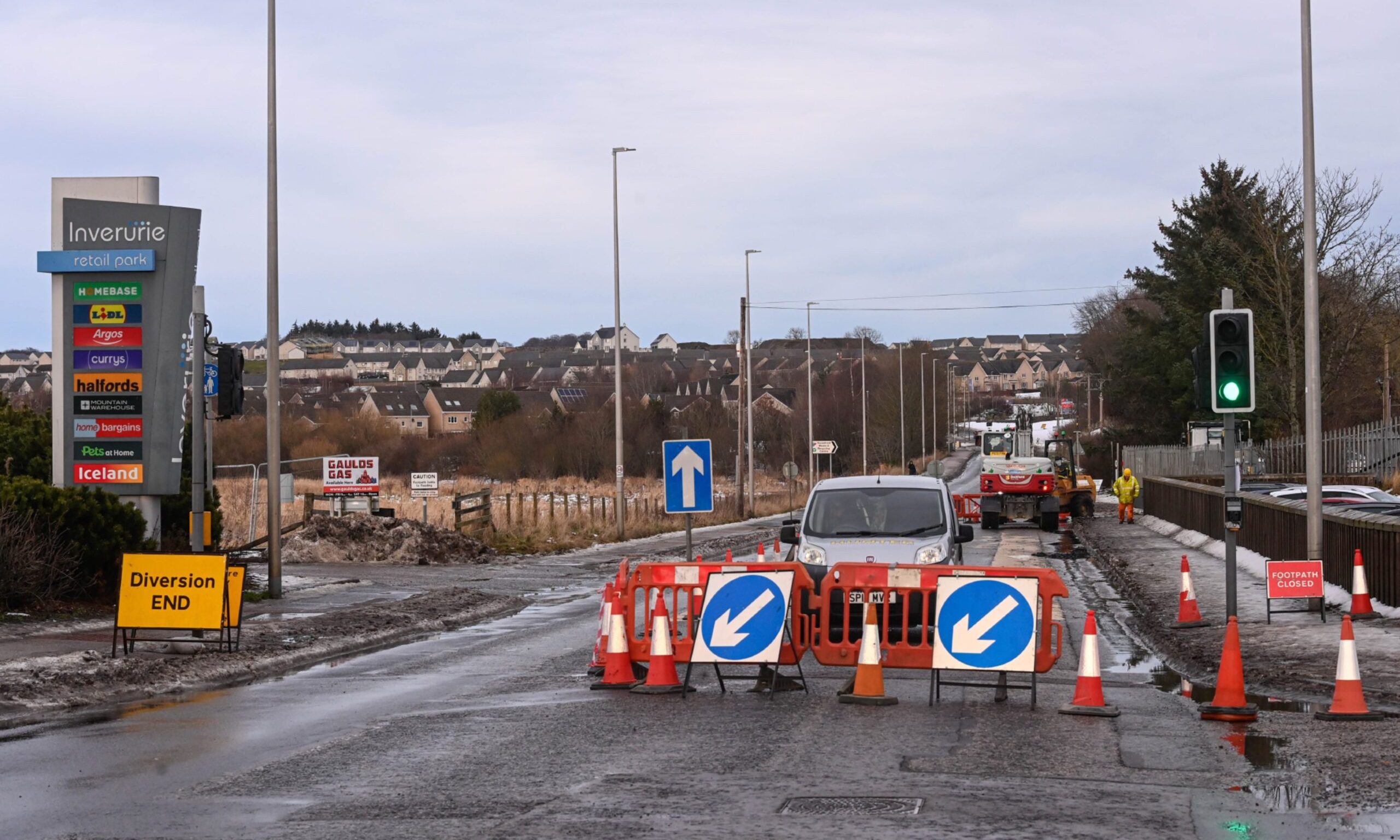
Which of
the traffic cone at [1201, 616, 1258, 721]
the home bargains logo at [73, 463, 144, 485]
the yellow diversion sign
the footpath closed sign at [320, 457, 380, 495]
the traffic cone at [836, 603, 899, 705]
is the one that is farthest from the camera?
the footpath closed sign at [320, 457, 380, 495]

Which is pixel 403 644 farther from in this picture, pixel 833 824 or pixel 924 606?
pixel 833 824

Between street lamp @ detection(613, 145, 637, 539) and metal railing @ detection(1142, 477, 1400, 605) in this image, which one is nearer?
metal railing @ detection(1142, 477, 1400, 605)

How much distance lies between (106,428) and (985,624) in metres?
14.8

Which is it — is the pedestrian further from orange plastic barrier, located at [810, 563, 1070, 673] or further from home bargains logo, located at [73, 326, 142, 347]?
orange plastic barrier, located at [810, 563, 1070, 673]

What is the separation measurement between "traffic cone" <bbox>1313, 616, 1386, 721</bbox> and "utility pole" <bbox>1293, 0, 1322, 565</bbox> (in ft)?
26.8

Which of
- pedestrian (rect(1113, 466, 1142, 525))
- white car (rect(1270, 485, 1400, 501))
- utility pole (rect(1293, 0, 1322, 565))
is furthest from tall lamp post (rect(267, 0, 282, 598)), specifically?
pedestrian (rect(1113, 466, 1142, 525))

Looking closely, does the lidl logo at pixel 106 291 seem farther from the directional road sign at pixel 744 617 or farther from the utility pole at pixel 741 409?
the utility pole at pixel 741 409

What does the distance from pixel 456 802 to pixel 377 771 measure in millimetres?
1197

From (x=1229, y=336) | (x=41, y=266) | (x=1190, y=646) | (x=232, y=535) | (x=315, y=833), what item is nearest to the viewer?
(x=315, y=833)

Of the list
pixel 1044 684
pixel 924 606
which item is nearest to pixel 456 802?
pixel 924 606

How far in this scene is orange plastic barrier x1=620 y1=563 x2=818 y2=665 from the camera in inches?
520

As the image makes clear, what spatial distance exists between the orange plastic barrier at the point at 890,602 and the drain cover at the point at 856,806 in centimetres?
424

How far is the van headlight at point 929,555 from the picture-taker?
16094 mm

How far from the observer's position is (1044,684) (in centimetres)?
1340
